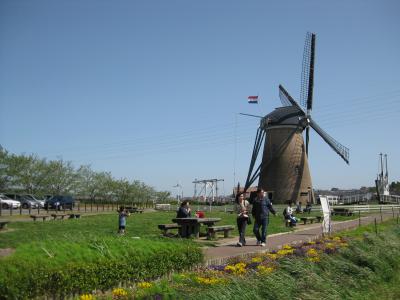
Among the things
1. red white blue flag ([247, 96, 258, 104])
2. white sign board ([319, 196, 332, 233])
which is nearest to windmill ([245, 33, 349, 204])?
red white blue flag ([247, 96, 258, 104])

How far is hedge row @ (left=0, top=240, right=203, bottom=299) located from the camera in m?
6.09

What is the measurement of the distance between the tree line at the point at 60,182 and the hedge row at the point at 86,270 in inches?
1921

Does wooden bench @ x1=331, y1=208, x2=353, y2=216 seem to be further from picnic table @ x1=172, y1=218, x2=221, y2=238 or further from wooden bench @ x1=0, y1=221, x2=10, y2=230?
wooden bench @ x1=0, y1=221, x2=10, y2=230

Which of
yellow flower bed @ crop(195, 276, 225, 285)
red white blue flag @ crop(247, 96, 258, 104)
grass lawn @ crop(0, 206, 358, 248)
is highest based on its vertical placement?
red white blue flag @ crop(247, 96, 258, 104)

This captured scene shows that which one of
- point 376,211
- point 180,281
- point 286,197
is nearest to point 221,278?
point 180,281

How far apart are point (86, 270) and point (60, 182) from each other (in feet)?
179

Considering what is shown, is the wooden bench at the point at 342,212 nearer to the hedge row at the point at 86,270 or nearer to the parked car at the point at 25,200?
the hedge row at the point at 86,270

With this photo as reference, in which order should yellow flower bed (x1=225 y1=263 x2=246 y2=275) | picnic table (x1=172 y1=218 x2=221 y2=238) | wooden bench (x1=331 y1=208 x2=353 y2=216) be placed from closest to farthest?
yellow flower bed (x1=225 y1=263 x2=246 y2=275)
picnic table (x1=172 y1=218 x2=221 y2=238)
wooden bench (x1=331 y1=208 x2=353 y2=216)

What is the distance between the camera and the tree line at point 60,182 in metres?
53.3

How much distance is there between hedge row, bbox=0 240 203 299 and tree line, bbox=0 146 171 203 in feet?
160

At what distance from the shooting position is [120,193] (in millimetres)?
63625

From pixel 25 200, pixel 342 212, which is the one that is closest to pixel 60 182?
pixel 25 200

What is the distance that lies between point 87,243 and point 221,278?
251 cm

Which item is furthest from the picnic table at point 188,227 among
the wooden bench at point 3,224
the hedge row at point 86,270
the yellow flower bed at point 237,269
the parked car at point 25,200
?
the parked car at point 25,200
